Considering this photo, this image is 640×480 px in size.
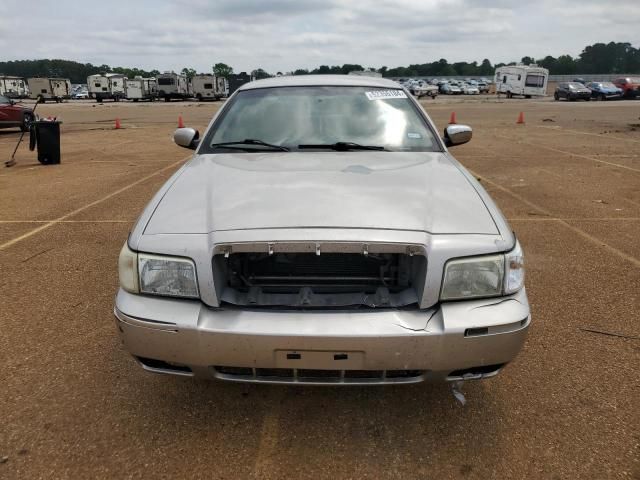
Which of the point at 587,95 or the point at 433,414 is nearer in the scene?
the point at 433,414

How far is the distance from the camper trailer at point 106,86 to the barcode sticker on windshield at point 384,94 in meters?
56.6

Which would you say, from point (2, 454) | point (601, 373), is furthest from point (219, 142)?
point (601, 373)

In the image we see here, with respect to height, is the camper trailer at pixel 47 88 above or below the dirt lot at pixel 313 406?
above

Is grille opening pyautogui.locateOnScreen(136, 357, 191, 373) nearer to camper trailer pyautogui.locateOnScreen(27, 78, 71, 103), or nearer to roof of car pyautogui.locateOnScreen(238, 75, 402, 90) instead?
roof of car pyautogui.locateOnScreen(238, 75, 402, 90)

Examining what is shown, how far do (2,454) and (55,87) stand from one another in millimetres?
62852

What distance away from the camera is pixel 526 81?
45.4 m

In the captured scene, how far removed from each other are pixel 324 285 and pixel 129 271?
857mm

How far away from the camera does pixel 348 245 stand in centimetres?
198

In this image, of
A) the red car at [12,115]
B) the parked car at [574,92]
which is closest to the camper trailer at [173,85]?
the parked car at [574,92]

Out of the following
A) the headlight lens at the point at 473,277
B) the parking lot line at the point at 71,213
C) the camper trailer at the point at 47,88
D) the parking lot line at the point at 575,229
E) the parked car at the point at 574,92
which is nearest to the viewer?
the headlight lens at the point at 473,277

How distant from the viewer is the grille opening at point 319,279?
212 centimetres

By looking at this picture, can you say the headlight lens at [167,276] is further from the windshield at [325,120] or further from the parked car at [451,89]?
the parked car at [451,89]

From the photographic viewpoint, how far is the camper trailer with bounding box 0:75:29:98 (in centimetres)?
5617

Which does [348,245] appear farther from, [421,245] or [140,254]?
[140,254]
